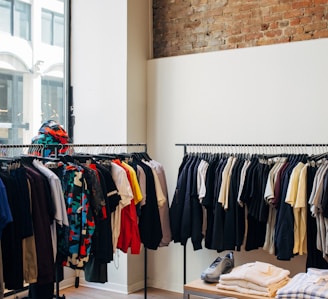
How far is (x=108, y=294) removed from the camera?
5.25 m

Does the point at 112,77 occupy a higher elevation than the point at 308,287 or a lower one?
higher

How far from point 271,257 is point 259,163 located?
103 centimetres

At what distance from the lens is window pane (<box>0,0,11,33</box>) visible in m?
4.96

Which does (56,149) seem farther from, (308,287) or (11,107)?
(308,287)

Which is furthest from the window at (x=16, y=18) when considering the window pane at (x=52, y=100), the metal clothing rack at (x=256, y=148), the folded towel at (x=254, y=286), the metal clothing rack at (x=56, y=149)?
the folded towel at (x=254, y=286)

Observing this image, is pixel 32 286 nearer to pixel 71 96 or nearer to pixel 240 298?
pixel 240 298

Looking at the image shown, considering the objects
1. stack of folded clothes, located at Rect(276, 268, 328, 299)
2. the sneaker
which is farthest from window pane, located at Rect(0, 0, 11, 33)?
stack of folded clothes, located at Rect(276, 268, 328, 299)

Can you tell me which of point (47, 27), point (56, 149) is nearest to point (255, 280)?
point (56, 149)

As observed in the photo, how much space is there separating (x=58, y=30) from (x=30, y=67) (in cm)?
64

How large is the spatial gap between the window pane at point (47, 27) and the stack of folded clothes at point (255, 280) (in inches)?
142

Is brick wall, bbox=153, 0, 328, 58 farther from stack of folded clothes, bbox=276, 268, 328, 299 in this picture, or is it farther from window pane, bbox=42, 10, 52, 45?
stack of folded clothes, bbox=276, 268, 328, 299

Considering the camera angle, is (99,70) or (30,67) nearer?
(30,67)

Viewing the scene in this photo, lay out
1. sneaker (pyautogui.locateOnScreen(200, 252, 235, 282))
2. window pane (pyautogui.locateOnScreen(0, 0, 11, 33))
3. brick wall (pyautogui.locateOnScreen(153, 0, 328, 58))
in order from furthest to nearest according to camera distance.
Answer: window pane (pyautogui.locateOnScreen(0, 0, 11, 33)), brick wall (pyautogui.locateOnScreen(153, 0, 328, 58)), sneaker (pyautogui.locateOnScreen(200, 252, 235, 282))

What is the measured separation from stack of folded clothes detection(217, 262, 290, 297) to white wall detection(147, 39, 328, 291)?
1.79 m
